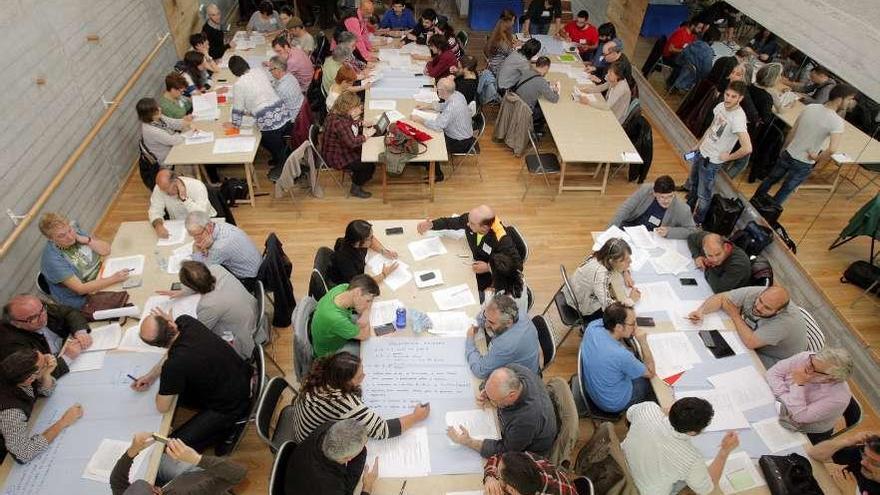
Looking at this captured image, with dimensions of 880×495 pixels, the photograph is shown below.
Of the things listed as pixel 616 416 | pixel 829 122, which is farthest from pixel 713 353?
pixel 829 122

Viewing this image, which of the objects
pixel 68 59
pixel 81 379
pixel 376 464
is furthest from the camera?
pixel 68 59

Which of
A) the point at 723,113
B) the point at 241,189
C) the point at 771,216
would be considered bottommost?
the point at 241,189

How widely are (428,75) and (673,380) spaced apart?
573cm

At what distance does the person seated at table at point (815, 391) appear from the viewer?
322cm

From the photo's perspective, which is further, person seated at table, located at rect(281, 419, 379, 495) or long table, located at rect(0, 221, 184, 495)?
long table, located at rect(0, 221, 184, 495)

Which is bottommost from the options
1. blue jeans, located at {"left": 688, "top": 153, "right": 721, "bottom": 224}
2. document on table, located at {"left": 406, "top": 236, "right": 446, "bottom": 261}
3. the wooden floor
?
the wooden floor

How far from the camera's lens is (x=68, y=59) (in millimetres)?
5379

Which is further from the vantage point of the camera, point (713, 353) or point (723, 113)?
point (723, 113)

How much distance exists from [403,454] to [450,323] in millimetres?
1100

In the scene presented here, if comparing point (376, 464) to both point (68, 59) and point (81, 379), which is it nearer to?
point (81, 379)

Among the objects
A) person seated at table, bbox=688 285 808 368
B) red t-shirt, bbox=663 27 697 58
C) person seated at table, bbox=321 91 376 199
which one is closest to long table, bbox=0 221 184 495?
person seated at table, bbox=321 91 376 199

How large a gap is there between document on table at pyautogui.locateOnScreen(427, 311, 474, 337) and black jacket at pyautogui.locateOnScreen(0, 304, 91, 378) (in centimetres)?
259

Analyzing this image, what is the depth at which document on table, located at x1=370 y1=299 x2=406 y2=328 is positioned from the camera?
3.82 metres

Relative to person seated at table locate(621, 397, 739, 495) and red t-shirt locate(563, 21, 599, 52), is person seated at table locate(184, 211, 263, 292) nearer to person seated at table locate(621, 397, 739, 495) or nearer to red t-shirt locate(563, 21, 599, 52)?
person seated at table locate(621, 397, 739, 495)
